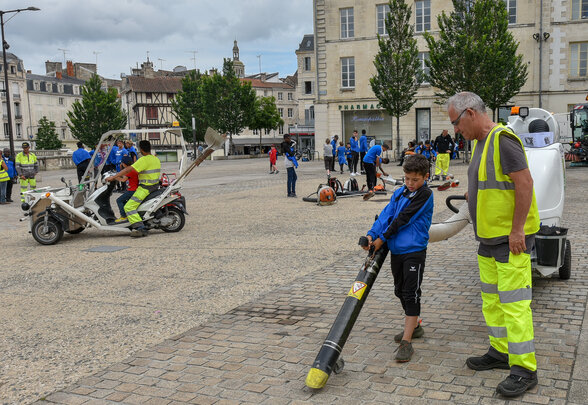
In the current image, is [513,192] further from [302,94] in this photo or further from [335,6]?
[302,94]

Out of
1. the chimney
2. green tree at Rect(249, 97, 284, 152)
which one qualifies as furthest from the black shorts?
the chimney

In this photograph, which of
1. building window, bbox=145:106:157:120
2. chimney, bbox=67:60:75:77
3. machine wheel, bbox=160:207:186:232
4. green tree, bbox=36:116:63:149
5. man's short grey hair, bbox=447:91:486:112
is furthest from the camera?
chimney, bbox=67:60:75:77

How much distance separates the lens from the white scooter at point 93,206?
981 cm

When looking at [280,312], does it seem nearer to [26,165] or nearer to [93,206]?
[93,206]

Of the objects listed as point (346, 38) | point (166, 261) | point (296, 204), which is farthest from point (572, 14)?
point (166, 261)

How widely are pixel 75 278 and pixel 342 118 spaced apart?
32.7 meters

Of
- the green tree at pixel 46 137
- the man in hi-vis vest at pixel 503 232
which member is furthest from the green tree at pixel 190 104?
the man in hi-vis vest at pixel 503 232

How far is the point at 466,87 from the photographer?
29.1 meters

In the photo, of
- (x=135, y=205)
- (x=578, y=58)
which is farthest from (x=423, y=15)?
(x=135, y=205)

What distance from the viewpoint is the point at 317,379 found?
366 cm

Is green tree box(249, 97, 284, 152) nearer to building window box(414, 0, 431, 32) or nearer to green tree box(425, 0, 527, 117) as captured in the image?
building window box(414, 0, 431, 32)

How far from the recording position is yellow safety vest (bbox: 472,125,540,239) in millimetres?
3625

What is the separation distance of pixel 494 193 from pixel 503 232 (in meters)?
0.25

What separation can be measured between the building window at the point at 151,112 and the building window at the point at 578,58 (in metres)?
66.2
